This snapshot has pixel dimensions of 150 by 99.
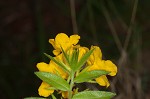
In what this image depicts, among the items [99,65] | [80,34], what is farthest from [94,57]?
[80,34]

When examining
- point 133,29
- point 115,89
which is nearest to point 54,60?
point 115,89

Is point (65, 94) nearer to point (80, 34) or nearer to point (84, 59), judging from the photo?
point (84, 59)

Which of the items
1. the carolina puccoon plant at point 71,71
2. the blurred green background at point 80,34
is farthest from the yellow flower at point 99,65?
the blurred green background at point 80,34

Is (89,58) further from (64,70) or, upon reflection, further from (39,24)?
(39,24)

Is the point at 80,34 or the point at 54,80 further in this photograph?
the point at 80,34

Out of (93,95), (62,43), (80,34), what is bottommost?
(93,95)

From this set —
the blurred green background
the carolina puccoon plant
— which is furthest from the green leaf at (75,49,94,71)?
the blurred green background

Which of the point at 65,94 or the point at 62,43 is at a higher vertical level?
the point at 62,43

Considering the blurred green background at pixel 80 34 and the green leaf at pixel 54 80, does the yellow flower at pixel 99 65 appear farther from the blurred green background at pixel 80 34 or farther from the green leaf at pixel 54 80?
the blurred green background at pixel 80 34
